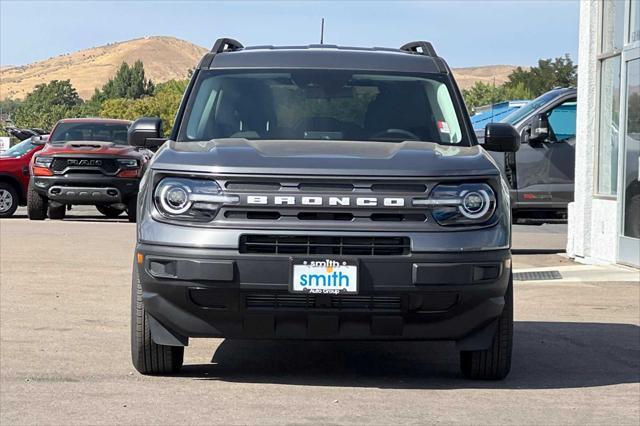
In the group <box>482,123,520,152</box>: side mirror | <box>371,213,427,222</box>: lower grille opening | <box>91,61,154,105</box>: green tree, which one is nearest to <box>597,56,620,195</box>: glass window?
<box>482,123,520,152</box>: side mirror

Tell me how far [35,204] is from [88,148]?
153cm

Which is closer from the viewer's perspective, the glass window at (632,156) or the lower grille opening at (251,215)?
the lower grille opening at (251,215)

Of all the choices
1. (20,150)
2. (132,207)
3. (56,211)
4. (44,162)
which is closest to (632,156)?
(132,207)

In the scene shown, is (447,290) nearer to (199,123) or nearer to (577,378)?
(577,378)

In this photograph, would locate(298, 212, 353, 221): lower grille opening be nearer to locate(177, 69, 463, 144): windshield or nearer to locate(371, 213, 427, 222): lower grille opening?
locate(371, 213, 427, 222): lower grille opening

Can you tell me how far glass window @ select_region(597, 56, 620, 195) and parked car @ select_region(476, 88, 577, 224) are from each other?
120cm

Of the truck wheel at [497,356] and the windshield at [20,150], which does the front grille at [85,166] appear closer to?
the windshield at [20,150]

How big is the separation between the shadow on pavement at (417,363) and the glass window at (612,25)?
730 centimetres

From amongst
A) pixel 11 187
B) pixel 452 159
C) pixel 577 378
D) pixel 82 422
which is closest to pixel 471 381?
pixel 577 378

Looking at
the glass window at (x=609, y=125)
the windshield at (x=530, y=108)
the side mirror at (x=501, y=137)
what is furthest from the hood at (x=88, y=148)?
the side mirror at (x=501, y=137)

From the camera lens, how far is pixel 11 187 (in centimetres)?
2570

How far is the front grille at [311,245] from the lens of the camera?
6848mm

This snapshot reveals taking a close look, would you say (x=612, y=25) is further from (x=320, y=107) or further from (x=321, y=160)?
(x=321, y=160)

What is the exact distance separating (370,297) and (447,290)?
40 cm
